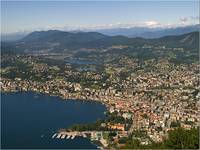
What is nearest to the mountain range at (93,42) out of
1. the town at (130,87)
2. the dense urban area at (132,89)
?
the dense urban area at (132,89)

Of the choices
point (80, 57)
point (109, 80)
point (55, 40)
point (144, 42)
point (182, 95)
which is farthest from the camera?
point (55, 40)

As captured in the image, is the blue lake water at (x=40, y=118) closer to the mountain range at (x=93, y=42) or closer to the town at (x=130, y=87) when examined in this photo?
the town at (x=130, y=87)

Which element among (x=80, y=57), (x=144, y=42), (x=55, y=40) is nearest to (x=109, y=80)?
(x=80, y=57)

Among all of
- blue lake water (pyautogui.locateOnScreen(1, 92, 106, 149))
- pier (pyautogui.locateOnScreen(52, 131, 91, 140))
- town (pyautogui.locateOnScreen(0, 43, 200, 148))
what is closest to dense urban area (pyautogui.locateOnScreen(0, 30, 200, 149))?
town (pyautogui.locateOnScreen(0, 43, 200, 148))

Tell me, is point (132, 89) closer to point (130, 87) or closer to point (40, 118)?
point (130, 87)

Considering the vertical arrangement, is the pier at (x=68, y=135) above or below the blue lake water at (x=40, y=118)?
above

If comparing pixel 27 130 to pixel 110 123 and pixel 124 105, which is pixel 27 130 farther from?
pixel 124 105

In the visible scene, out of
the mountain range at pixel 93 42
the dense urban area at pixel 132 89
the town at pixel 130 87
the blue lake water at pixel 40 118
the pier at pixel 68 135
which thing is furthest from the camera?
the mountain range at pixel 93 42
